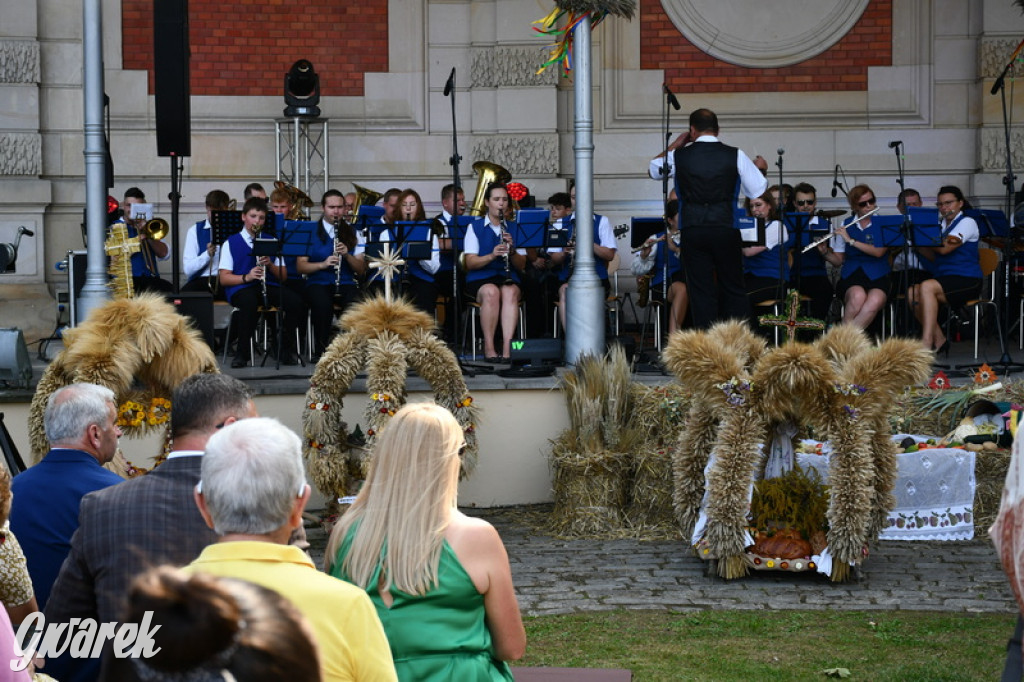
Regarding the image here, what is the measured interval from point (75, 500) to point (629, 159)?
10132 mm

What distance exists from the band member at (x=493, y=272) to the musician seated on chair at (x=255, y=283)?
4.83 feet

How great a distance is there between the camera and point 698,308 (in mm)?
10180

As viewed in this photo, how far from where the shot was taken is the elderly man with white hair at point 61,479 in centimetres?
411

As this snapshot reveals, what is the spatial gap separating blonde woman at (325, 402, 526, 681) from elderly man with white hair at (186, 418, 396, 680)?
2.22ft

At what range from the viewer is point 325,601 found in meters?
2.57

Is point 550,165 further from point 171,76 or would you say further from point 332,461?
point 332,461

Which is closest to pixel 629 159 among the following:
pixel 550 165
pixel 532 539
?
pixel 550 165

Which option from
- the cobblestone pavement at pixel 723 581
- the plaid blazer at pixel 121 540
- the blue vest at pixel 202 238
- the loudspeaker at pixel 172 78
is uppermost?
the loudspeaker at pixel 172 78

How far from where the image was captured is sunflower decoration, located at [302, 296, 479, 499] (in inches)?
320

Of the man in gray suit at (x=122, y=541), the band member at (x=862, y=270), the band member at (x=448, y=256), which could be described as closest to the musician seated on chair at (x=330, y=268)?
the band member at (x=448, y=256)

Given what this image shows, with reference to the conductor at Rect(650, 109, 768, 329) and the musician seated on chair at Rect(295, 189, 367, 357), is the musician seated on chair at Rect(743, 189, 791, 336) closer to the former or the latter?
the conductor at Rect(650, 109, 768, 329)

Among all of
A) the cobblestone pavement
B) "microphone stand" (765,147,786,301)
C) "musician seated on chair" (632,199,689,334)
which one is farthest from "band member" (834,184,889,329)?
the cobblestone pavement

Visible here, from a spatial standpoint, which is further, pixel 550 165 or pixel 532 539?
pixel 550 165

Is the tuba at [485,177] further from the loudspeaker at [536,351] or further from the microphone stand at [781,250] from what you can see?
the loudspeaker at [536,351]
